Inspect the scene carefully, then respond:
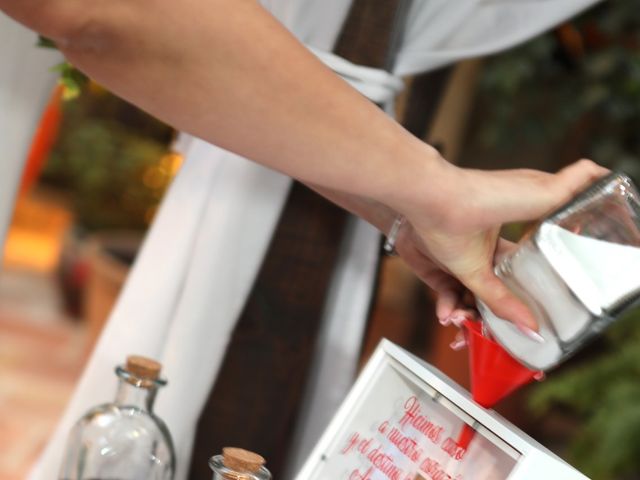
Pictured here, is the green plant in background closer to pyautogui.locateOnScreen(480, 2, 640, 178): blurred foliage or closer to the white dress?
pyautogui.locateOnScreen(480, 2, 640, 178): blurred foliage

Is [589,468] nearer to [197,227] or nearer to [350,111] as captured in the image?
[197,227]

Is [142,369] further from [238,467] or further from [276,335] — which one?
[276,335]

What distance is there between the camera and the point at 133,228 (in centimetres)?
440

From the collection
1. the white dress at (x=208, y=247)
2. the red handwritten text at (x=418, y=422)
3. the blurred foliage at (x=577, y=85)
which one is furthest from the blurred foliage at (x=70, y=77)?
the blurred foliage at (x=577, y=85)

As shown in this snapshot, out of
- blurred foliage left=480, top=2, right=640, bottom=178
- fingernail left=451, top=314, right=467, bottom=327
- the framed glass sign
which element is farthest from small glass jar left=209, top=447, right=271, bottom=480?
blurred foliage left=480, top=2, right=640, bottom=178

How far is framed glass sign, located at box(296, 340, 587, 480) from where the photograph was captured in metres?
0.86

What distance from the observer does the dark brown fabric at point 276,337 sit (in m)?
1.53

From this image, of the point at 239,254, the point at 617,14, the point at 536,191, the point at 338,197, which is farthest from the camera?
the point at 617,14

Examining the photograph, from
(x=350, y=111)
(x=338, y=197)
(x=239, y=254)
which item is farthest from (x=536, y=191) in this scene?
(x=239, y=254)

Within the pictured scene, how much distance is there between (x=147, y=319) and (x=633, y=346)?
5.69 feet

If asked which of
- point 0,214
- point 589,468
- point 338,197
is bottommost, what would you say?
point 589,468

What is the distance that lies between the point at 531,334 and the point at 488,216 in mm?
103

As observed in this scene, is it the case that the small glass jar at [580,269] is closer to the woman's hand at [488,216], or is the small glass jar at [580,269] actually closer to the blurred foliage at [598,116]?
the woman's hand at [488,216]

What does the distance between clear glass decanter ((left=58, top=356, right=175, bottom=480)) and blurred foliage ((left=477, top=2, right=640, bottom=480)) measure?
5.92 ft
